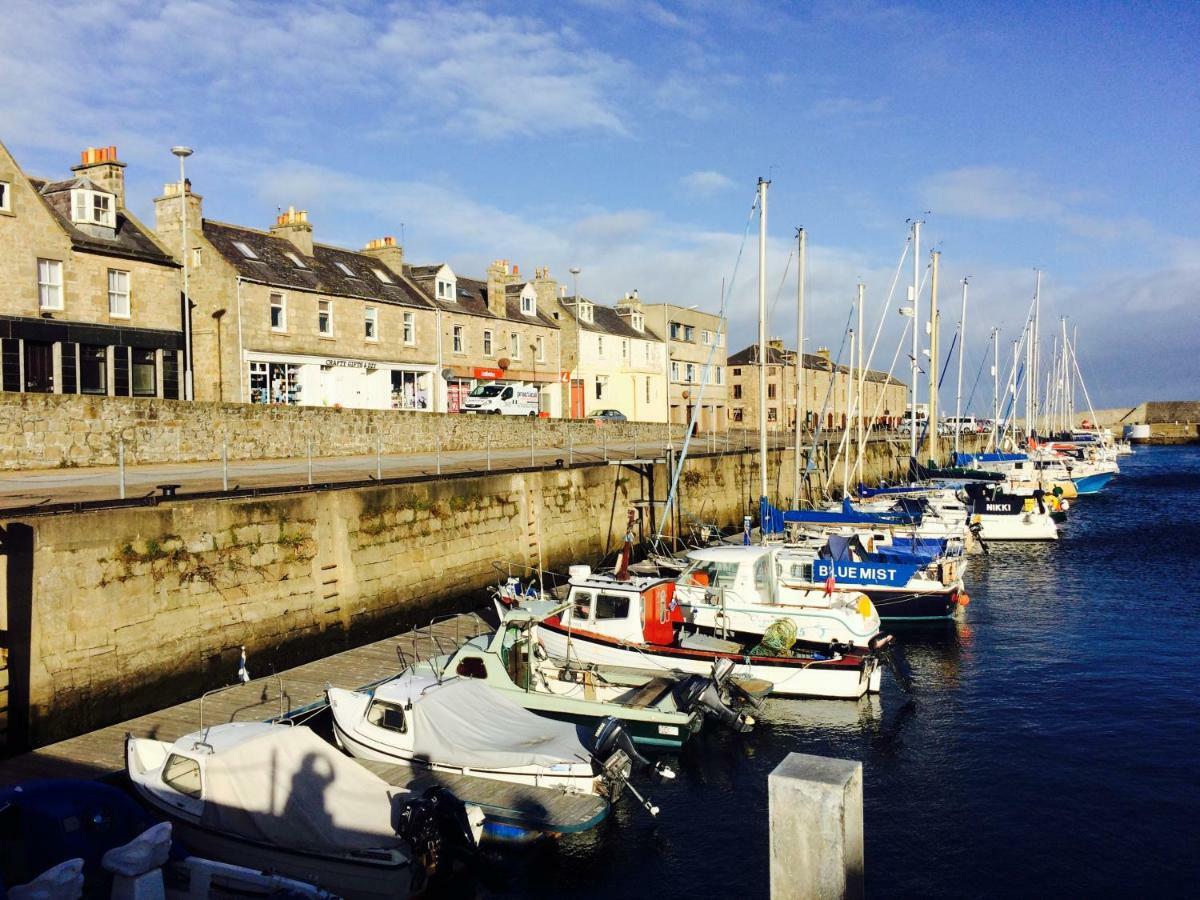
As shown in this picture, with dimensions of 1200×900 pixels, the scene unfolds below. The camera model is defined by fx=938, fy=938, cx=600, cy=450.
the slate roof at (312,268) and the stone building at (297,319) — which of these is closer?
the stone building at (297,319)

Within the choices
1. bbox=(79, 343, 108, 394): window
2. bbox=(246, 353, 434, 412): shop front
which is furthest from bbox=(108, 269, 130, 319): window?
bbox=(246, 353, 434, 412): shop front

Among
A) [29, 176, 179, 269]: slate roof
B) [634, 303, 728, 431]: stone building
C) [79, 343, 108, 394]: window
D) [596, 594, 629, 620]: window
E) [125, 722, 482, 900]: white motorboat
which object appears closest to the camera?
[125, 722, 482, 900]: white motorboat

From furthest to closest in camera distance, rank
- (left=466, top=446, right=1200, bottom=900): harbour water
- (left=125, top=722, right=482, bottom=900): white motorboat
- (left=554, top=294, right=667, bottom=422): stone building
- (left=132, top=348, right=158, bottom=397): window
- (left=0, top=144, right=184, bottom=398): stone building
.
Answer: (left=554, top=294, right=667, bottom=422): stone building < (left=132, top=348, right=158, bottom=397): window < (left=0, top=144, right=184, bottom=398): stone building < (left=466, top=446, right=1200, bottom=900): harbour water < (left=125, top=722, right=482, bottom=900): white motorboat

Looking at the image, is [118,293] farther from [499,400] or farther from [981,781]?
[981,781]

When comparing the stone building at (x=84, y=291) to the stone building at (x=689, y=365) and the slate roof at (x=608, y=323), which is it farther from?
the stone building at (x=689, y=365)

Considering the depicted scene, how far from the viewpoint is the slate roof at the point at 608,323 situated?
58.9 meters

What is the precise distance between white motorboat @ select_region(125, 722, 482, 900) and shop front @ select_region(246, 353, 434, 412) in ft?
90.3

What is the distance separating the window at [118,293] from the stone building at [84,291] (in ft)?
0.12

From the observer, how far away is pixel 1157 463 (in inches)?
4119

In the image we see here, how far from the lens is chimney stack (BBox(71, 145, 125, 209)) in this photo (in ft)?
113

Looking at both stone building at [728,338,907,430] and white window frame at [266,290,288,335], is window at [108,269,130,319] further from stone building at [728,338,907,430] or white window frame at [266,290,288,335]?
stone building at [728,338,907,430]

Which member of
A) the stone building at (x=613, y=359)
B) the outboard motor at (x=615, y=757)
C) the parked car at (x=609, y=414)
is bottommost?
the outboard motor at (x=615, y=757)

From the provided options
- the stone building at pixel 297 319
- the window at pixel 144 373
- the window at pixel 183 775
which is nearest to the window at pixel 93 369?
the window at pixel 144 373

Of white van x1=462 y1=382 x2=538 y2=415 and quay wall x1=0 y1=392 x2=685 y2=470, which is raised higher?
white van x1=462 y1=382 x2=538 y2=415
